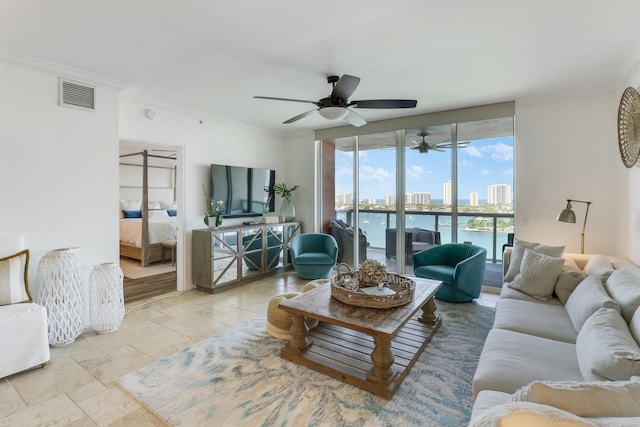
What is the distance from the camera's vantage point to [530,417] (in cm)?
90

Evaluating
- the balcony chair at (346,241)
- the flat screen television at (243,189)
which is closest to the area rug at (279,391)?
the flat screen television at (243,189)

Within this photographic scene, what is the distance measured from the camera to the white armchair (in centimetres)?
225

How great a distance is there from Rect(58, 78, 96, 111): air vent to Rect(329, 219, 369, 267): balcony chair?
3.88m

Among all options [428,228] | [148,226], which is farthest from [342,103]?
[148,226]

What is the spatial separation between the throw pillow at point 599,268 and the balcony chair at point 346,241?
10.1 ft

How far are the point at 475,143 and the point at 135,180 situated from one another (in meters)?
7.65

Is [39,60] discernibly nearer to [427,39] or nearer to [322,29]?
[322,29]

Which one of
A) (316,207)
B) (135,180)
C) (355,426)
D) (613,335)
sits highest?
(135,180)

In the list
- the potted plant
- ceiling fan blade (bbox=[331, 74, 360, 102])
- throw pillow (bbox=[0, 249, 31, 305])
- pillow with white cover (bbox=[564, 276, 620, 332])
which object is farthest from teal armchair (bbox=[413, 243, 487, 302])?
throw pillow (bbox=[0, 249, 31, 305])

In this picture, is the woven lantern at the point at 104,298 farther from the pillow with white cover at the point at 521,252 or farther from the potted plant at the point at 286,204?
the pillow with white cover at the point at 521,252

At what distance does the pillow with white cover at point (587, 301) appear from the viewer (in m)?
2.00

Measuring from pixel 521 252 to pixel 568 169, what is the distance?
139 cm

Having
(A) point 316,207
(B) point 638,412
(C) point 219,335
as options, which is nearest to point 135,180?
(A) point 316,207

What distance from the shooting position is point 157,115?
4.06 meters
